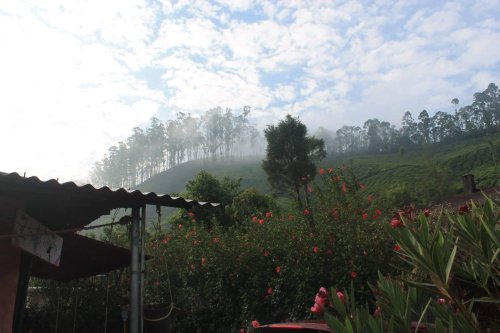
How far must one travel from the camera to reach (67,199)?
4480mm

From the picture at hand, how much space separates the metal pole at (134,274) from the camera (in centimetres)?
477

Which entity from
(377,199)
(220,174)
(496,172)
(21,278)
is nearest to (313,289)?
(377,199)

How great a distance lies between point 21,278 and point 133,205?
1337 millimetres

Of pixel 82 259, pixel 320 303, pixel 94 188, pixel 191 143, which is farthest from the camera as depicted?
pixel 191 143

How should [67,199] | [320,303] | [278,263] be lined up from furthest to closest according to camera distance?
A: [278,263]
[67,199]
[320,303]

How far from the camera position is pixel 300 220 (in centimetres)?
715

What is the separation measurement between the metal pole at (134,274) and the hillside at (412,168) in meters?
32.6

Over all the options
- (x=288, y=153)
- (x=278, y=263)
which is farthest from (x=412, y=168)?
(x=278, y=263)

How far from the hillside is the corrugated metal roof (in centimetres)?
3258

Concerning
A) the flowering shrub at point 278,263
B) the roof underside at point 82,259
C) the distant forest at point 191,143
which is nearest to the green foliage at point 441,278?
the flowering shrub at point 278,263

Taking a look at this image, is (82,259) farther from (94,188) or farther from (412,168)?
(412,168)

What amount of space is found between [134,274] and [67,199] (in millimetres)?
1167

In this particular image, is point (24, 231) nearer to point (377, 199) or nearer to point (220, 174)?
point (377, 199)

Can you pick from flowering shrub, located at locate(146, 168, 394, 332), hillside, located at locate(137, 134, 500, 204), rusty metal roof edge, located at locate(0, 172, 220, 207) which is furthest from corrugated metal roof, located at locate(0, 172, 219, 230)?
hillside, located at locate(137, 134, 500, 204)
